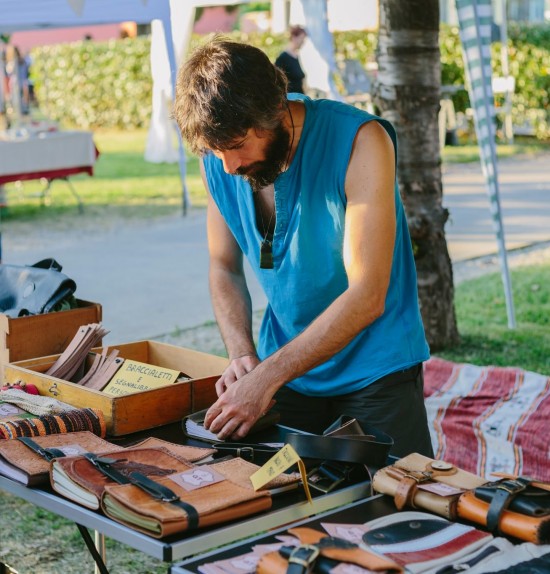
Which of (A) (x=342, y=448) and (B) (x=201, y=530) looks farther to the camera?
(A) (x=342, y=448)

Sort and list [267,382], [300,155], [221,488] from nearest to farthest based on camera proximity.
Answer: [221,488] < [267,382] < [300,155]

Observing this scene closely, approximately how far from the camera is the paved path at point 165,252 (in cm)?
728

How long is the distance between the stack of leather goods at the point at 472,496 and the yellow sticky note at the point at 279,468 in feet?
0.53

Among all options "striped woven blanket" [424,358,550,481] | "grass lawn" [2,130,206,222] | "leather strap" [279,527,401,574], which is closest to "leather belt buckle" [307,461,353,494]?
"leather strap" [279,527,401,574]

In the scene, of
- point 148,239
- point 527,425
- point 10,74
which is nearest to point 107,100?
point 10,74

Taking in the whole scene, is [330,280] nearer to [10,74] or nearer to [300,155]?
[300,155]

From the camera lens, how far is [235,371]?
244cm

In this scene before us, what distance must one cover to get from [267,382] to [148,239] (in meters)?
7.95

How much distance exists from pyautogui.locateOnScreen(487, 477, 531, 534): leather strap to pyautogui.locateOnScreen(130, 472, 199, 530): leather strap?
537 millimetres

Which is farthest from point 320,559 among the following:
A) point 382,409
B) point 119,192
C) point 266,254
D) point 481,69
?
point 119,192

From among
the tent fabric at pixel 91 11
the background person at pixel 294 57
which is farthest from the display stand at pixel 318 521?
the background person at pixel 294 57

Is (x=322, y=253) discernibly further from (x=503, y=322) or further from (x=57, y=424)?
(x=503, y=322)

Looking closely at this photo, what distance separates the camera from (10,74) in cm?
2347

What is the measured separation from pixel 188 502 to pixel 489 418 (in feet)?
9.61
